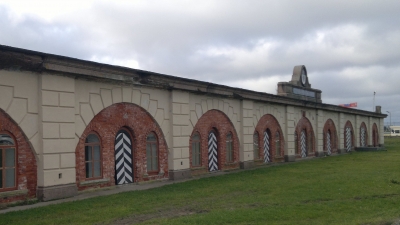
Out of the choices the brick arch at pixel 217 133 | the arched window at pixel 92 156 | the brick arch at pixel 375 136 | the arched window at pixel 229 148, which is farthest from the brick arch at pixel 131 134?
the brick arch at pixel 375 136

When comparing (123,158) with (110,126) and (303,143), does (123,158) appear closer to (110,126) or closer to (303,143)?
(110,126)

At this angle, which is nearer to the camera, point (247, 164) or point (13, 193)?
point (13, 193)

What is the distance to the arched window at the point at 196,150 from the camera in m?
18.0

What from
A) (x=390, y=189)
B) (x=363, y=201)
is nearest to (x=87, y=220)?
(x=363, y=201)

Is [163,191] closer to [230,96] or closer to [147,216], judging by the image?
[147,216]

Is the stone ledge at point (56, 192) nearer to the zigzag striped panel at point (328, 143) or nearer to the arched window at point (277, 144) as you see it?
the arched window at point (277, 144)

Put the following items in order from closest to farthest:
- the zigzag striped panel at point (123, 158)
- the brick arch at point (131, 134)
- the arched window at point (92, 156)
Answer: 1. the brick arch at point (131, 134)
2. the arched window at point (92, 156)
3. the zigzag striped panel at point (123, 158)

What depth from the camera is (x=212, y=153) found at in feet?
63.5

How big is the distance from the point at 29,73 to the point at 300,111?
2012 centimetres

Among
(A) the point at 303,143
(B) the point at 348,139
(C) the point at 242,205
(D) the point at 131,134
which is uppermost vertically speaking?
(D) the point at 131,134

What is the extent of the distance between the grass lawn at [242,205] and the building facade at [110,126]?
149 centimetres

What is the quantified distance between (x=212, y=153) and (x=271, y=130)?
631 centimetres

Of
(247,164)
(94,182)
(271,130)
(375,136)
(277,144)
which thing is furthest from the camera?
(375,136)

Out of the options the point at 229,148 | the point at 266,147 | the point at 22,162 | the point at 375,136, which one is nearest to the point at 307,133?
the point at 266,147
